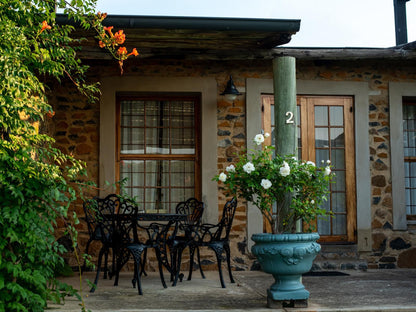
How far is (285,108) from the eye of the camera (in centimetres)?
496

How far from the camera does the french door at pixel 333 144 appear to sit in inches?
270

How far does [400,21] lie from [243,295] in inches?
198

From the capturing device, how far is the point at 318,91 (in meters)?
6.90

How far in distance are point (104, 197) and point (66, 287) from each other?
8.12ft

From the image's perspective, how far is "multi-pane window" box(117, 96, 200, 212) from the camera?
676 cm

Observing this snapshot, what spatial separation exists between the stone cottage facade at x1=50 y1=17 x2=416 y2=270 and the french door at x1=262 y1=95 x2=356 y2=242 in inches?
0.7

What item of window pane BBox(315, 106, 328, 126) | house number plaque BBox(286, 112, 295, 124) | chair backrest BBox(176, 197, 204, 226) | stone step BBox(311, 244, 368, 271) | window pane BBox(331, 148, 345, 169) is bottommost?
stone step BBox(311, 244, 368, 271)

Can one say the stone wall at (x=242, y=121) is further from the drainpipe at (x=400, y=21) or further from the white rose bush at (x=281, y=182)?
the white rose bush at (x=281, y=182)

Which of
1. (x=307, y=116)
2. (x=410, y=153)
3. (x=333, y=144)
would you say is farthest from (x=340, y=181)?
(x=410, y=153)

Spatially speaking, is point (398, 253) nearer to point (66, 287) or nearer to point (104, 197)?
point (104, 197)

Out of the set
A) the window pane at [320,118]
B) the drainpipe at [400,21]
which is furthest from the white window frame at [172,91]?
the drainpipe at [400,21]

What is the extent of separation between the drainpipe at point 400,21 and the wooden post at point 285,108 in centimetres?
351

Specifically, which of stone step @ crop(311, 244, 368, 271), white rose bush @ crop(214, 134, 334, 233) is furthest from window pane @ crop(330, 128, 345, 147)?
white rose bush @ crop(214, 134, 334, 233)

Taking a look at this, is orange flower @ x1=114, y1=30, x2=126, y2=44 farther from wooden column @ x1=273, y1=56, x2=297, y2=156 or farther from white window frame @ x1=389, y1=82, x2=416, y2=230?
white window frame @ x1=389, y1=82, x2=416, y2=230
